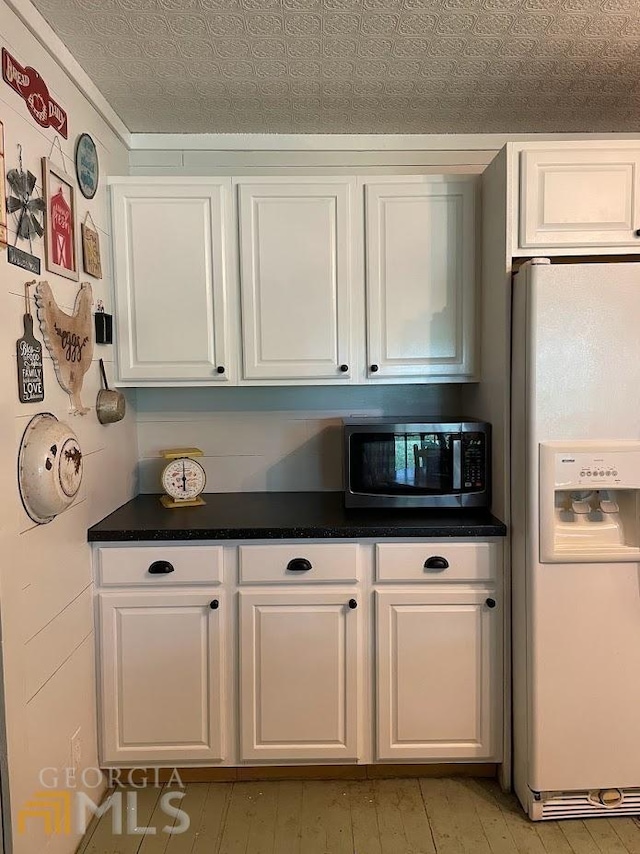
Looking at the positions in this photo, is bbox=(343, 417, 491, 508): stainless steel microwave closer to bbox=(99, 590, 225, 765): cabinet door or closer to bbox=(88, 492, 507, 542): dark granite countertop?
bbox=(88, 492, 507, 542): dark granite countertop

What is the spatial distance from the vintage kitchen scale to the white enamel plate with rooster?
57 cm

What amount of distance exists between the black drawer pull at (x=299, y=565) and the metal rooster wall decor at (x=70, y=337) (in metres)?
0.84

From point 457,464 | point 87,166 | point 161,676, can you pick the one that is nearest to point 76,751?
point 161,676

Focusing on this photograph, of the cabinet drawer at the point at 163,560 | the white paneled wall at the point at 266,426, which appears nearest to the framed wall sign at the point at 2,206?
the cabinet drawer at the point at 163,560

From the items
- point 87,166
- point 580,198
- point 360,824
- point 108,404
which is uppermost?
point 87,166

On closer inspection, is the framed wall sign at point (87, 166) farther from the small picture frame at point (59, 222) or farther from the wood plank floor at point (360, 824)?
the wood plank floor at point (360, 824)

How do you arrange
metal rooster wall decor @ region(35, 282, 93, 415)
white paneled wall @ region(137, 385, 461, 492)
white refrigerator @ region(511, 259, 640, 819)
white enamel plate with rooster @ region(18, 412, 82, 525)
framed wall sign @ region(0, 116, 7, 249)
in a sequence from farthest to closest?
white paneled wall @ region(137, 385, 461, 492) < white refrigerator @ region(511, 259, 640, 819) < metal rooster wall decor @ region(35, 282, 93, 415) < white enamel plate with rooster @ region(18, 412, 82, 525) < framed wall sign @ region(0, 116, 7, 249)

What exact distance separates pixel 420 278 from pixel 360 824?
1.88 metres

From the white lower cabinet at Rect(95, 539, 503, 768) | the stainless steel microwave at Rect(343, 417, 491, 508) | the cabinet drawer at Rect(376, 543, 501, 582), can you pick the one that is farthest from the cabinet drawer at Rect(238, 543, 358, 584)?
the stainless steel microwave at Rect(343, 417, 491, 508)

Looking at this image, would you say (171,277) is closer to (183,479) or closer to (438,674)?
(183,479)

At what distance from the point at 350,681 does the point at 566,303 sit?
1.41 meters

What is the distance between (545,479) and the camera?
1.74 meters

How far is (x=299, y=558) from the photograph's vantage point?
191 cm

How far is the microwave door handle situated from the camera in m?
2.01
